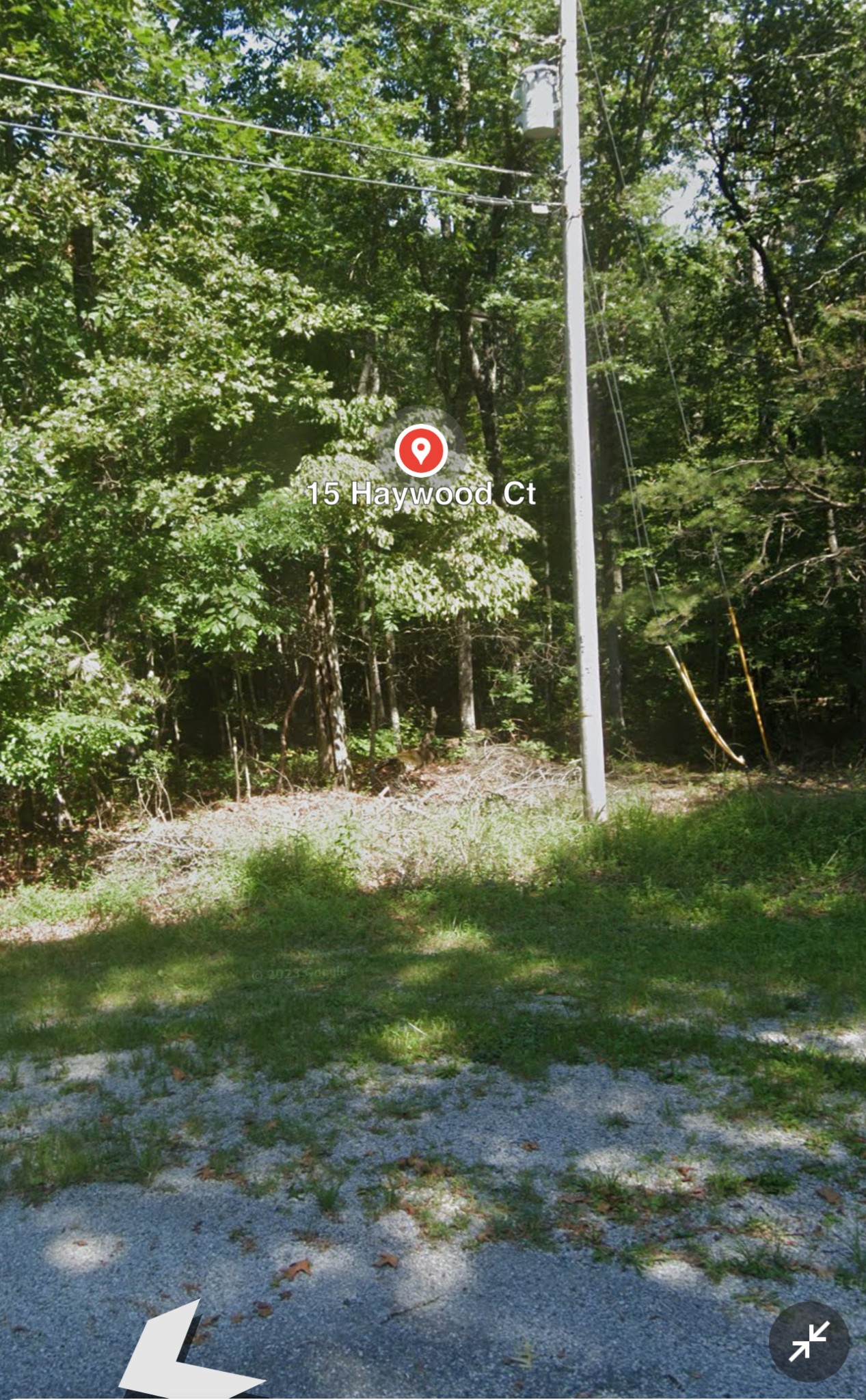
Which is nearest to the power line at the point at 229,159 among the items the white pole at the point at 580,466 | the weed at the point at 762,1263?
the white pole at the point at 580,466

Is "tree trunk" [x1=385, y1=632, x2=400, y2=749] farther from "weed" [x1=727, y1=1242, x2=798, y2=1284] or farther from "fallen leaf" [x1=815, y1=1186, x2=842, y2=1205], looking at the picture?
"weed" [x1=727, y1=1242, x2=798, y2=1284]

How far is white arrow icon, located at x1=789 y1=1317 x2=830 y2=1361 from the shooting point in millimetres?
Result: 2717

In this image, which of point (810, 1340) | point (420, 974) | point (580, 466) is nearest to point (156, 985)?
point (420, 974)

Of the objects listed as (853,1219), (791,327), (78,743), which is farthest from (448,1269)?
(791,327)

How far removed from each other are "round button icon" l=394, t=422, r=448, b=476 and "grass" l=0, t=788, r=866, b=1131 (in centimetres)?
490

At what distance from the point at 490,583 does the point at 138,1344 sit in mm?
10967

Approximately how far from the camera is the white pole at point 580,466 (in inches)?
412

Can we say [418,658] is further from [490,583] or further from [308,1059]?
[308,1059]

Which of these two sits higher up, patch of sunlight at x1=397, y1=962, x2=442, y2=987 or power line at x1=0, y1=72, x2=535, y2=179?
power line at x1=0, y1=72, x2=535, y2=179

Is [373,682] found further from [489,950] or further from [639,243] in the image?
[489,950]

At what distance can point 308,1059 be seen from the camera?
5125 millimetres

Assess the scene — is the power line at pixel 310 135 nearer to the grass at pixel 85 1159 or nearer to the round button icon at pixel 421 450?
the round button icon at pixel 421 450

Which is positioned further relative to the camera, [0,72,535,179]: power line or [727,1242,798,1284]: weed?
[0,72,535,179]: power line

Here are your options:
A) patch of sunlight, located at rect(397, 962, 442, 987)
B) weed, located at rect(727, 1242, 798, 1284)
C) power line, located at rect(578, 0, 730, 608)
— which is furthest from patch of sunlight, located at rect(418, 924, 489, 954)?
power line, located at rect(578, 0, 730, 608)
